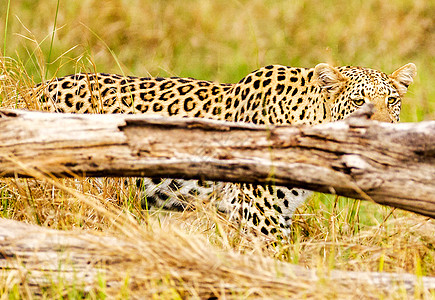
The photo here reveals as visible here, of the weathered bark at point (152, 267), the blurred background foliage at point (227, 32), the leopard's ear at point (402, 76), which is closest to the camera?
the weathered bark at point (152, 267)

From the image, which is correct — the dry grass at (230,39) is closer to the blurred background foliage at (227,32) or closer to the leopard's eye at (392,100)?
the blurred background foliage at (227,32)

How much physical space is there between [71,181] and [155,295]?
1.69 metres

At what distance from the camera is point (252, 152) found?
3.47 m

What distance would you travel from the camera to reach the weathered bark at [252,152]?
344 cm

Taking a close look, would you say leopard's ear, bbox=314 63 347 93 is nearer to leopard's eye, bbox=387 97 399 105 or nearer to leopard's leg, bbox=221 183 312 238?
leopard's eye, bbox=387 97 399 105

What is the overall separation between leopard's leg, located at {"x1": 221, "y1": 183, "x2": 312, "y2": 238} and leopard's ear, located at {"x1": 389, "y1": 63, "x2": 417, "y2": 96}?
0.99 meters

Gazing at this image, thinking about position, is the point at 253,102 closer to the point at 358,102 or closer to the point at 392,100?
the point at 358,102

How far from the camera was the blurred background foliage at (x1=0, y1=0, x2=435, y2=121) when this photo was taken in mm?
9750

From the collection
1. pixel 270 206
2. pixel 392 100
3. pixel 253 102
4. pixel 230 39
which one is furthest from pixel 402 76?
pixel 230 39

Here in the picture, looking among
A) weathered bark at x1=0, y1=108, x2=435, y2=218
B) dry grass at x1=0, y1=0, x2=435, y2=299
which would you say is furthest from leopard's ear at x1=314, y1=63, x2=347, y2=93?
weathered bark at x1=0, y1=108, x2=435, y2=218

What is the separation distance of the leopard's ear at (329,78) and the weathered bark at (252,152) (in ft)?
6.02

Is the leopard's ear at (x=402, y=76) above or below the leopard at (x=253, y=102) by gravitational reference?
above

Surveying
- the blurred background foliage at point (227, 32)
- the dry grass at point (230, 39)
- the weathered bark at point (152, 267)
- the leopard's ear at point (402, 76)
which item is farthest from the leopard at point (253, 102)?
the blurred background foliage at point (227, 32)

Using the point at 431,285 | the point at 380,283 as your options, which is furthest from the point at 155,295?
the point at 431,285
